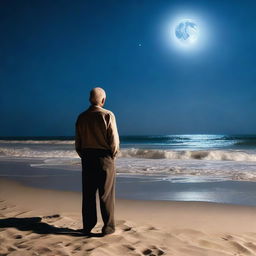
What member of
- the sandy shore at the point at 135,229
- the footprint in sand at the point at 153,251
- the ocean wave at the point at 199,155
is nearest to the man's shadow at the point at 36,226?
the sandy shore at the point at 135,229

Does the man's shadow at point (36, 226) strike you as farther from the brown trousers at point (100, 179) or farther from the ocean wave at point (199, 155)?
the ocean wave at point (199, 155)

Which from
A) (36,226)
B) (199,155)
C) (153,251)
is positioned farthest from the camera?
(199,155)

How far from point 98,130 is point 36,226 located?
5.39 feet

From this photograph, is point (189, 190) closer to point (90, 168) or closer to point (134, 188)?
point (134, 188)

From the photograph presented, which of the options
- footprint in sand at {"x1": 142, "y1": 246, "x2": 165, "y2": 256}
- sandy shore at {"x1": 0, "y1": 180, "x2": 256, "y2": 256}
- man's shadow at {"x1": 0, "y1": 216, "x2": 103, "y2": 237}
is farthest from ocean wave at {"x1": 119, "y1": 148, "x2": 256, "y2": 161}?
footprint in sand at {"x1": 142, "y1": 246, "x2": 165, "y2": 256}

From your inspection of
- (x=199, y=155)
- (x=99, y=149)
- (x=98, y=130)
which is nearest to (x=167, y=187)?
(x=99, y=149)

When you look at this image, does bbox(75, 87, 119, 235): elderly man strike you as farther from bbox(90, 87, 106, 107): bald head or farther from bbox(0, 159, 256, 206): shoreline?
bbox(0, 159, 256, 206): shoreline

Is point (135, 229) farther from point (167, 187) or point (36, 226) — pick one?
point (167, 187)

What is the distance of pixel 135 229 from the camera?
4105 millimetres

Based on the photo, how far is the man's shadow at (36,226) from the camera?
4027 millimetres

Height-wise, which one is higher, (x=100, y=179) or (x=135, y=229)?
(x=100, y=179)

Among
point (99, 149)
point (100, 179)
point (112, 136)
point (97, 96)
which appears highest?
point (97, 96)

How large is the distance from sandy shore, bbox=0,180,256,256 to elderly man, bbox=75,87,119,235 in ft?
1.38

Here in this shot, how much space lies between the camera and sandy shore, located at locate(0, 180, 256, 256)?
3.38m
